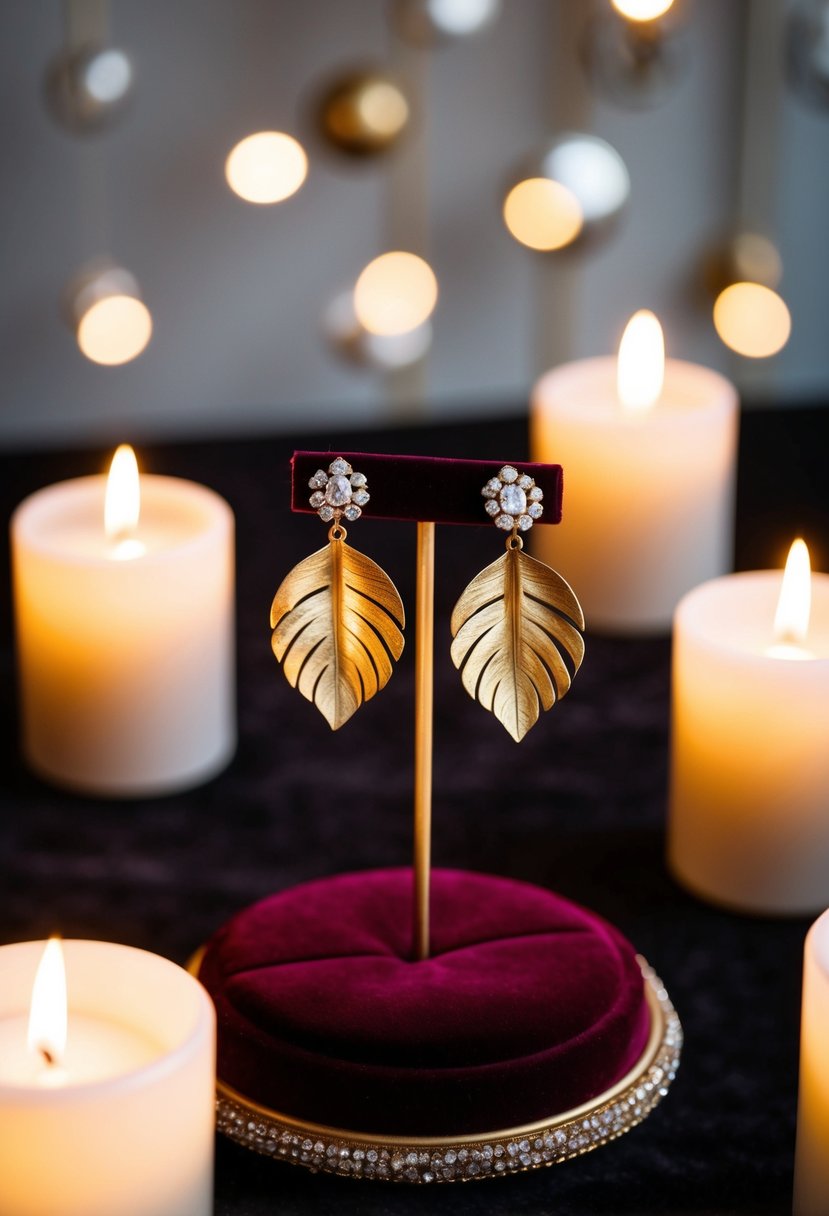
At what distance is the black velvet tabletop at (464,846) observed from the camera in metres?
0.65

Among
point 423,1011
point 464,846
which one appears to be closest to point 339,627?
point 423,1011

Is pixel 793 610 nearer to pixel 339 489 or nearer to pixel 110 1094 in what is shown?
pixel 339 489

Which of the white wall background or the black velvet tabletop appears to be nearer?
the black velvet tabletop

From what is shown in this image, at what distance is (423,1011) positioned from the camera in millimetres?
672

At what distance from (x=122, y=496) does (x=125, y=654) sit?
3.0 inches

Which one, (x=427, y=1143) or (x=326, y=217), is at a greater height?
(x=326, y=217)

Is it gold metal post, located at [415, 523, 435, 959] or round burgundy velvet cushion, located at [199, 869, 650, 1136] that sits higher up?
gold metal post, located at [415, 523, 435, 959]

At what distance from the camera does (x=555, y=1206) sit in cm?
64

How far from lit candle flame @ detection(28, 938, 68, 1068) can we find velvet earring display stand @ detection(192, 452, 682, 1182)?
98 millimetres

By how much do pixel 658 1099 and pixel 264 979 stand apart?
0.50 ft

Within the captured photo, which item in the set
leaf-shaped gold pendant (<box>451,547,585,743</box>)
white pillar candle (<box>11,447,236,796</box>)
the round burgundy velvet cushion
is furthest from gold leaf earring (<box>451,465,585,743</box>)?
white pillar candle (<box>11,447,236,796</box>)

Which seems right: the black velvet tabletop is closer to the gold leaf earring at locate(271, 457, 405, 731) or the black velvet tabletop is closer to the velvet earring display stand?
the velvet earring display stand

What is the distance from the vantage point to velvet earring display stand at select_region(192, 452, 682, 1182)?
646mm

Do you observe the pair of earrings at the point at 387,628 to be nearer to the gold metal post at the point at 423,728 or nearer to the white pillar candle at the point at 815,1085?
the gold metal post at the point at 423,728
